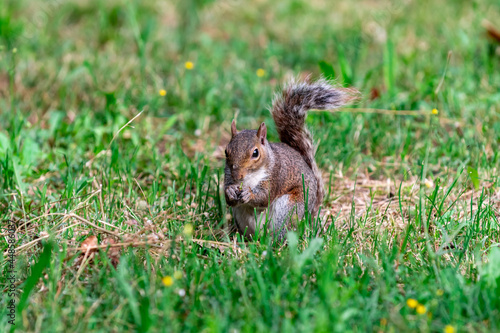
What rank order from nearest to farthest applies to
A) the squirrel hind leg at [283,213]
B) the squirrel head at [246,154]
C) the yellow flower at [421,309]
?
1. the yellow flower at [421,309]
2. the squirrel head at [246,154]
3. the squirrel hind leg at [283,213]

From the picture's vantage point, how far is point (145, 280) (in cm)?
225

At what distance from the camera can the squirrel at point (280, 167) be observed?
2.83 metres

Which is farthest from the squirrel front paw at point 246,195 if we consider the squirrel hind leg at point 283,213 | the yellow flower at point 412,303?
the yellow flower at point 412,303

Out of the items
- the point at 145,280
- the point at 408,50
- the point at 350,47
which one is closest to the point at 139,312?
the point at 145,280

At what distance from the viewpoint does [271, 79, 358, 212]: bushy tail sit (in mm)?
3088

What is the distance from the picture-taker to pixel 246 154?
2.79 m

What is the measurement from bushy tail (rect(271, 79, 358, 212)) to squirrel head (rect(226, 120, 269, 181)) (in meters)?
0.32

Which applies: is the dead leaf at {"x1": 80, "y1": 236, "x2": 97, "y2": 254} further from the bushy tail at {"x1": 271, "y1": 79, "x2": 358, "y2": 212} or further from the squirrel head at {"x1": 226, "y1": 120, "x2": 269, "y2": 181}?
the bushy tail at {"x1": 271, "y1": 79, "x2": 358, "y2": 212}

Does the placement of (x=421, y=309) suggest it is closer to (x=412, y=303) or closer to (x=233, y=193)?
(x=412, y=303)

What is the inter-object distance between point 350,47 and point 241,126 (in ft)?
4.93

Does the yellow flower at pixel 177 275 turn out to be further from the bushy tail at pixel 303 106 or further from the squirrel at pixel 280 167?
the bushy tail at pixel 303 106

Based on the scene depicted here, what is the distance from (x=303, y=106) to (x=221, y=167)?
2.74 ft

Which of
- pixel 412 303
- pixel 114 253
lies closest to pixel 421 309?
pixel 412 303

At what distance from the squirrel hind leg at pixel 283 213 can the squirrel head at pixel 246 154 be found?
24cm
